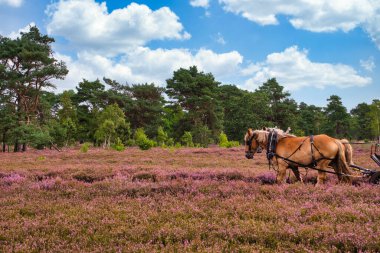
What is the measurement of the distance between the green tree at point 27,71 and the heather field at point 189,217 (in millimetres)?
34726

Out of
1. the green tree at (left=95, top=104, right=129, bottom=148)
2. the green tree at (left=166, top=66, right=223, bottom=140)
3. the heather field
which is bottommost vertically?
the heather field

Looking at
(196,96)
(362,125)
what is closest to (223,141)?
→ (196,96)

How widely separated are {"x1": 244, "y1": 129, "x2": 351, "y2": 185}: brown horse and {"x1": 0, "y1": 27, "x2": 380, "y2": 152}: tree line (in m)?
27.1

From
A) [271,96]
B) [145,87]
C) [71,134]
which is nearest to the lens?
[71,134]

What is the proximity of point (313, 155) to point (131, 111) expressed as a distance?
6402cm

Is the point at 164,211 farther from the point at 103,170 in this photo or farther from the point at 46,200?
the point at 103,170

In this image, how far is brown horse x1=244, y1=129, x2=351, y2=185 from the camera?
30.0ft

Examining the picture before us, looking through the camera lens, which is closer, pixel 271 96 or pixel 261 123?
pixel 261 123

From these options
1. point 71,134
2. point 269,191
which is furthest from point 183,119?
point 269,191

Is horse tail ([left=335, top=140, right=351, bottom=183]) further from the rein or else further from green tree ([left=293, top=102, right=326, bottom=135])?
green tree ([left=293, top=102, right=326, bottom=135])

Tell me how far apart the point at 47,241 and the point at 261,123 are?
6566 centimetres

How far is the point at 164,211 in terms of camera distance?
7121mm

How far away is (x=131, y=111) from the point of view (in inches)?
2788

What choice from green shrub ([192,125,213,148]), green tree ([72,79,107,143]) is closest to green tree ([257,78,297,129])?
green shrub ([192,125,213,148])
